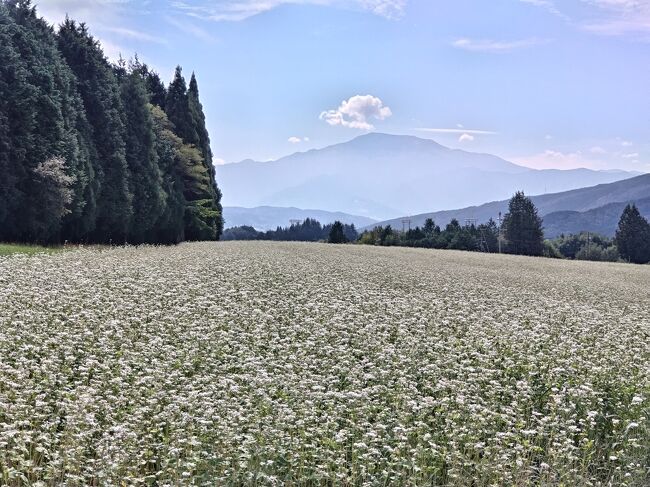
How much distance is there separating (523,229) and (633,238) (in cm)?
1799

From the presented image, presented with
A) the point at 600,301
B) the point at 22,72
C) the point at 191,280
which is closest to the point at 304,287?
the point at 191,280

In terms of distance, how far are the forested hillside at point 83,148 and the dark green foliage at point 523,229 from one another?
2550 inches

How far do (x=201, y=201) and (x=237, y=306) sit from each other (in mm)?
57801

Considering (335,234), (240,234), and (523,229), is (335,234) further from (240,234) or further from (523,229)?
(240,234)

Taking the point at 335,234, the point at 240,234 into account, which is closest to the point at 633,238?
the point at 335,234

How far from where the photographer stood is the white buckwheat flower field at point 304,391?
259 inches

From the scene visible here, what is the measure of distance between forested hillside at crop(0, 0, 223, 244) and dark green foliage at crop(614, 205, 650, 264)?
77398mm

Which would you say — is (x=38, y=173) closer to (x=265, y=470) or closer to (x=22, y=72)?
(x=22, y=72)

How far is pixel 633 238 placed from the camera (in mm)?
117312

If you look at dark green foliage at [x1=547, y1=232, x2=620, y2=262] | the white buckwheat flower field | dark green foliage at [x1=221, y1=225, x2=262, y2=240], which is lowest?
the white buckwheat flower field

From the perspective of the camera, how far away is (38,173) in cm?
3675

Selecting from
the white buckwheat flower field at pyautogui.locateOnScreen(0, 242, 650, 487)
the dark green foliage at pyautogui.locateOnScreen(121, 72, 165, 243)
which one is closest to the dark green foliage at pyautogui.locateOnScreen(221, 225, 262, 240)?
the dark green foliage at pyautogui.locateOnScreen(121, 72, 165, 243)

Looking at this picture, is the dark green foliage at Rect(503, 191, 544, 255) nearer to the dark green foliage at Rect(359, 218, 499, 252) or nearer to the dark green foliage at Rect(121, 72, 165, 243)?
the dark green foliage at Rect(359, 218, 499, 252)

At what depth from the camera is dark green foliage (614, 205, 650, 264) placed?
Answer: 117 m
